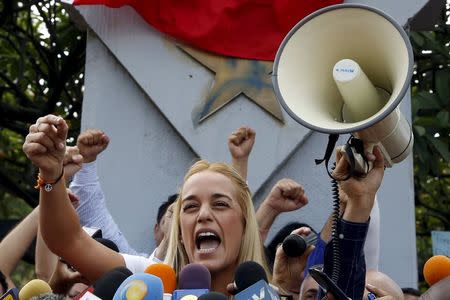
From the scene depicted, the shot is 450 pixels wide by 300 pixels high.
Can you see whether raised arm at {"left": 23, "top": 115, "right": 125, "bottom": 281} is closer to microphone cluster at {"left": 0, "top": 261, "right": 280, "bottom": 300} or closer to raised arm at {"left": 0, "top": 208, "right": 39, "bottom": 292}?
microphone cluster at {"left": 0, "top": 261, "right": 280, "bottom": 300}

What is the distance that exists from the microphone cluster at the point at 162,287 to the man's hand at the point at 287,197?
1.36m

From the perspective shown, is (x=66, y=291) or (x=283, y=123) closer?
(x=66, y=291)

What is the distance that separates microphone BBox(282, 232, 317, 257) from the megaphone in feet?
1.94

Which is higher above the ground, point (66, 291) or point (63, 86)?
point (66, 291)

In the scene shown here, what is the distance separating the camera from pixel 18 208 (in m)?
8.40

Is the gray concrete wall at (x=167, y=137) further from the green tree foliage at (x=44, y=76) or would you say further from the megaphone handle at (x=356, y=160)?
the megaphone handle at (x=356, y=160)

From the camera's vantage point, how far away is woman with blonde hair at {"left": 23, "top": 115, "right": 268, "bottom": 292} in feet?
10.8

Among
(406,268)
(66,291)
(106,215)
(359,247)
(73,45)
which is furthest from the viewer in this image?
(73,45)

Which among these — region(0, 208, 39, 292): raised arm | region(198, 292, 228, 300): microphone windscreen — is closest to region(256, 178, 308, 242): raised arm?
region(0, 208, 39, 292): raised arm

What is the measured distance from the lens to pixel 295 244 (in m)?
3.65

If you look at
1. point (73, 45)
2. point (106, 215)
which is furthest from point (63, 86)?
point (106, 215)

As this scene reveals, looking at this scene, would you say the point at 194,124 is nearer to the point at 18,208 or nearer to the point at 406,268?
the point at 406,268

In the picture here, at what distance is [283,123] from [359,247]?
7.84ft

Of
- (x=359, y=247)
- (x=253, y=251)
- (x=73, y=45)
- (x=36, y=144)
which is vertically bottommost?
(x=73, y=45)
